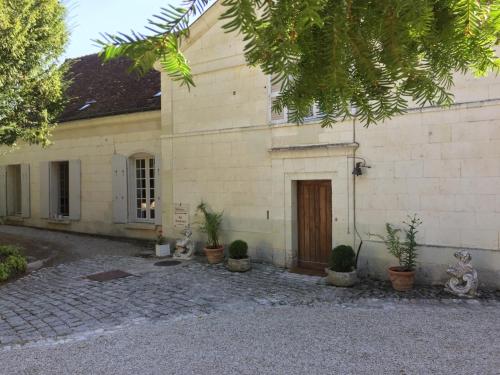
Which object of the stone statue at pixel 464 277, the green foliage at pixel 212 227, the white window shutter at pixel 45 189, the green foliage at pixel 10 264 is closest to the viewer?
the stone statue at pixel 464 277

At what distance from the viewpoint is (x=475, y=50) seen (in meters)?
0.91

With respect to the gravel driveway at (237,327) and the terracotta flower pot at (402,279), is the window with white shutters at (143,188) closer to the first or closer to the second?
the gravel driveway at (237,327)

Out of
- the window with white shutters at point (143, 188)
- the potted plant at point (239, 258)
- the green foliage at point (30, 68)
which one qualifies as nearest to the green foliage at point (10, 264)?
the green foliage at point (30, 68)

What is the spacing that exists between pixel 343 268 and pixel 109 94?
10.6m

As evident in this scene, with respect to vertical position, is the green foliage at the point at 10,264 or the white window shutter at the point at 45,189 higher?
the white window shutter at the point at 45,189

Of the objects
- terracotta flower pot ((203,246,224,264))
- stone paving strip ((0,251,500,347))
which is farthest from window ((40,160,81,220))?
terracotta flower pot ((203,246,224,264))

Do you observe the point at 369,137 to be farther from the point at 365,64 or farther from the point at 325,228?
the point at 365,64

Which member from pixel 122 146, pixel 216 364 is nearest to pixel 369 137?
pixel 216 364

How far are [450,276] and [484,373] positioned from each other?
3.33 m

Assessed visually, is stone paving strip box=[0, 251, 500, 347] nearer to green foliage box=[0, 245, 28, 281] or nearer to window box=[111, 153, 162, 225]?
green foliage box=[0, 245, 28, 281]

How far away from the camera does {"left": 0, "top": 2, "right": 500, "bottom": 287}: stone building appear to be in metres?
7.04

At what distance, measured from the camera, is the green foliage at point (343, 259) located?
296 inches

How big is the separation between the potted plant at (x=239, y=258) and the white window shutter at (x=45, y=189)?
930cm

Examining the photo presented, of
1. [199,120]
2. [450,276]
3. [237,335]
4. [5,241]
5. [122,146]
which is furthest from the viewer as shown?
[122,146]
